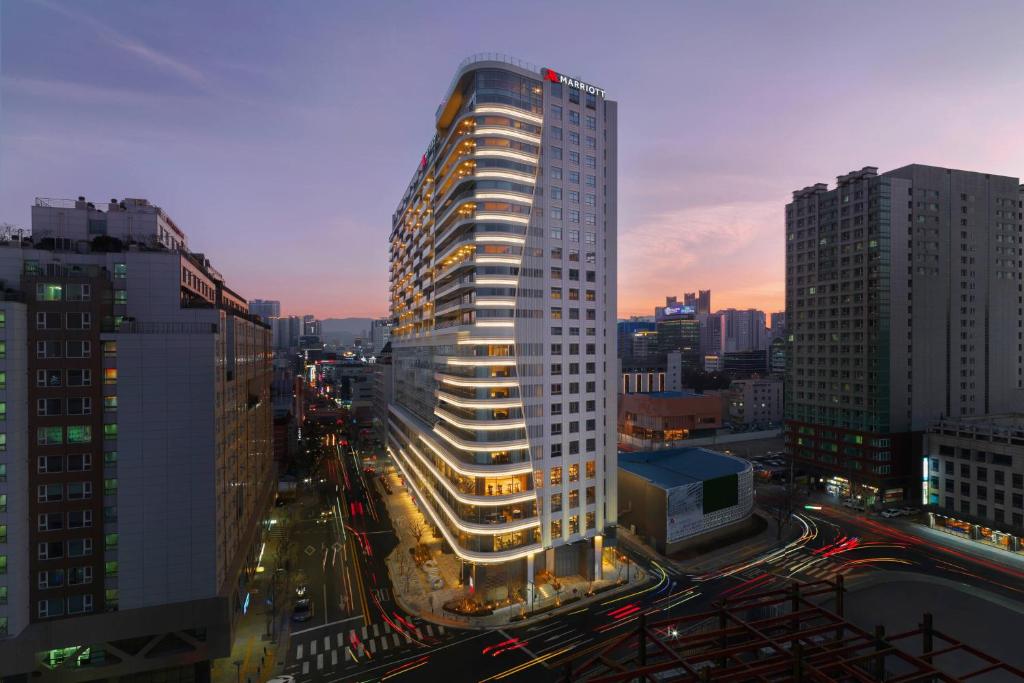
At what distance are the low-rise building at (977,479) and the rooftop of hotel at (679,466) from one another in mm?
29991

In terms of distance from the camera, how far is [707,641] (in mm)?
21812

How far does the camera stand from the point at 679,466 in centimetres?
8562

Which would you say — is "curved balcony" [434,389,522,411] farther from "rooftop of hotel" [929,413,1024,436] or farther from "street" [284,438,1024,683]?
"rooftop of hotel" [929,413,1024,436]

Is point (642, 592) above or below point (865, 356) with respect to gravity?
below

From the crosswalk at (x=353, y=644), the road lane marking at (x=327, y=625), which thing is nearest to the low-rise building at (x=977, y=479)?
the crosswalk at (x=353, y=644)

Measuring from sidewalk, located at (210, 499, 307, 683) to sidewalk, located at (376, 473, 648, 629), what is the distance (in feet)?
43.0

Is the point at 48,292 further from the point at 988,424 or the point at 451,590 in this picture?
the point at 988,424

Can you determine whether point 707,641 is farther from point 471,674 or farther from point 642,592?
point 642,592

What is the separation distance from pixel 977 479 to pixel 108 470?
4366 inches

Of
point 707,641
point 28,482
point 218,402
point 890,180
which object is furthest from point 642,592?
point 890,180

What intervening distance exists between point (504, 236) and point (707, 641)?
48.0 meters

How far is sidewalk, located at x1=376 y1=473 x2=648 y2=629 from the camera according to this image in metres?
54.8

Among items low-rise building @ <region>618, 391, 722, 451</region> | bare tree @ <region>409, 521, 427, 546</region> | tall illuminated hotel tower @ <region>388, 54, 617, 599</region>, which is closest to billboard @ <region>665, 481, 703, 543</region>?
tall illuminated hotel tower @ <region>388, 54, 617, 599</region>

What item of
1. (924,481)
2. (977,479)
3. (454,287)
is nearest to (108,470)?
(454,287)
